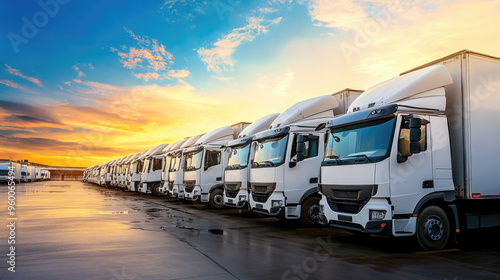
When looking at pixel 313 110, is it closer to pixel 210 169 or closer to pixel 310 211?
pixel 310 211

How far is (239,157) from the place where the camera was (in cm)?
1387

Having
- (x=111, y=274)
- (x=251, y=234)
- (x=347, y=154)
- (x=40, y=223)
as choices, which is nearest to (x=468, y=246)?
(x=347, y=154)

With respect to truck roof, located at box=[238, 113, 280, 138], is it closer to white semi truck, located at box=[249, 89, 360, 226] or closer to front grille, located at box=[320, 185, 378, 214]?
white semi truck, located at box=[249, 89, 360, 226]

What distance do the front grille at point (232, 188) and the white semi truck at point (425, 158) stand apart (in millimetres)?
5424

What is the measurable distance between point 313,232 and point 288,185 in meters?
1.40

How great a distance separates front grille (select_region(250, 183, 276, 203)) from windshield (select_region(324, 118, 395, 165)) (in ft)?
8.87

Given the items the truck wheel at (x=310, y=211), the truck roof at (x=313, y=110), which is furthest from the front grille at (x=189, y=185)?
the truck wheel at (x=310, y=211)

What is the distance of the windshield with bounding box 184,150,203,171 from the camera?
17.4 meters

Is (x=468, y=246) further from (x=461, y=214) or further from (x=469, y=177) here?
(x=469, y=177)

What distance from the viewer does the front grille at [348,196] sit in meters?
7.39

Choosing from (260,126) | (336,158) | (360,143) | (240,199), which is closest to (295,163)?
(336,158)

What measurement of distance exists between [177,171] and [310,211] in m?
11.5

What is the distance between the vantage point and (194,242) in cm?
843

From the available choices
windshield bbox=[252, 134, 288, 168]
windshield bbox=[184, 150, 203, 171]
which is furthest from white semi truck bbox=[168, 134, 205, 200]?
windshield bbox=[252, 134, 288, 168]
